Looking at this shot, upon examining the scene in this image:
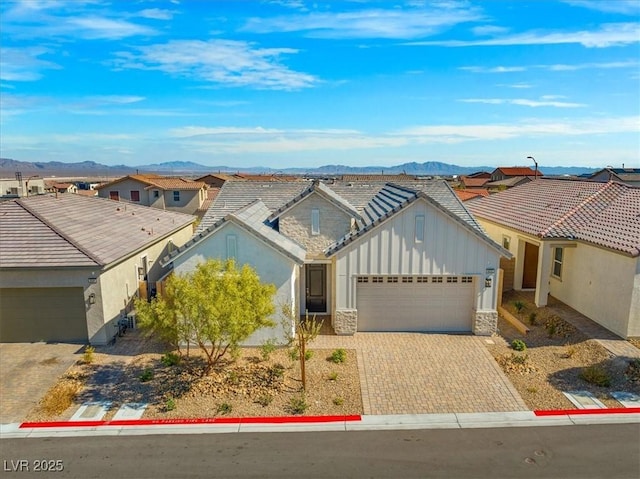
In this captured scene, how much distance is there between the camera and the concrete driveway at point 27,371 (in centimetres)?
1173

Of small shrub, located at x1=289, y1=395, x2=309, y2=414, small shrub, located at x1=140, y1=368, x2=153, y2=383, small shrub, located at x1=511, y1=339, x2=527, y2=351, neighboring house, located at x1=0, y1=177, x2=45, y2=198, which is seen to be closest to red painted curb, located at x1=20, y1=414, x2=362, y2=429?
small shrub, located at x1=289, y1=395, x2=309, y2=414

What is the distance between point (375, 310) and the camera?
55.8ft

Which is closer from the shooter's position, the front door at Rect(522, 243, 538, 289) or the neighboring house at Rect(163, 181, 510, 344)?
the neighboring house at Rect(163, 181, 510, 344)

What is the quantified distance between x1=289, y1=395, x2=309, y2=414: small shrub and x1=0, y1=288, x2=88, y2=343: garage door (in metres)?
8.84

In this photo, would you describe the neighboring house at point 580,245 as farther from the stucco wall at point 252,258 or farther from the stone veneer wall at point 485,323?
the stucco wall at point 252,258

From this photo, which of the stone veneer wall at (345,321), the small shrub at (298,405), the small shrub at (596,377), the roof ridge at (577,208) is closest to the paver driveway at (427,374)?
the stone veneer wall at (345,321)

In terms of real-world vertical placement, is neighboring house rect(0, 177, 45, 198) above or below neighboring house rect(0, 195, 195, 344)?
above

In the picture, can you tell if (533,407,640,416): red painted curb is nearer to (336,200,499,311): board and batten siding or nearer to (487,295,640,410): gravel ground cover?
(487,295,640,410): gravel ground cover

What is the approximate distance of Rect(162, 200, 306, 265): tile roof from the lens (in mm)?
14984

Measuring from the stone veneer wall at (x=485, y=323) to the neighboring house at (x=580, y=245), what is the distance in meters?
3.83

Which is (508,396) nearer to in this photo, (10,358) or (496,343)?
(496,343)

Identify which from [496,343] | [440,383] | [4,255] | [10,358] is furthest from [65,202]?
[496,343]

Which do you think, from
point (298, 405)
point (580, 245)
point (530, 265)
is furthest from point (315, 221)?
point (530, 265)

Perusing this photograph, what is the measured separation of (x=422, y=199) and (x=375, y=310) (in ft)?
15.4
